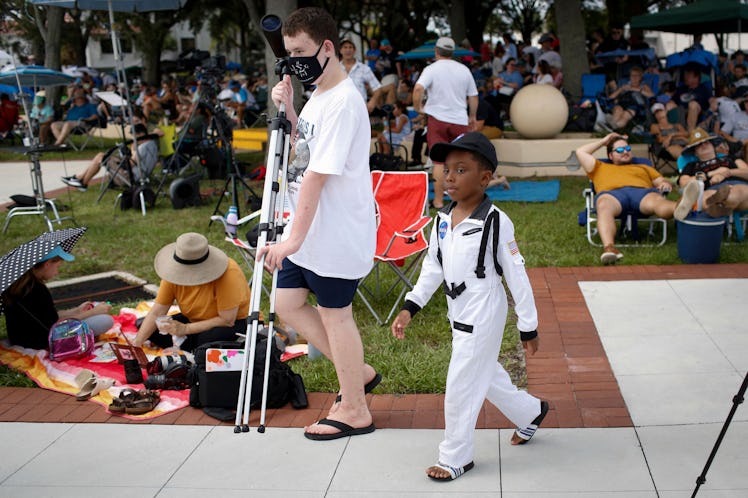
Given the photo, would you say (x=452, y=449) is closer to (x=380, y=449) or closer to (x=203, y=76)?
(x=380, y=449)

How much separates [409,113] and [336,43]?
12.3m

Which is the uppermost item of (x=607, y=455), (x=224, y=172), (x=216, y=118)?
(x=216, y=118)

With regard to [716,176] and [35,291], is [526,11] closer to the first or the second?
[716,176]

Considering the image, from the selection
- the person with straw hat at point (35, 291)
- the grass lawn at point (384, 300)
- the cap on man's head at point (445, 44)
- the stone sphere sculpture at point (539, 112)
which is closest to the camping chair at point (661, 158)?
the grass lawn at point (384, 300)

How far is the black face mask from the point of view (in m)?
3.69

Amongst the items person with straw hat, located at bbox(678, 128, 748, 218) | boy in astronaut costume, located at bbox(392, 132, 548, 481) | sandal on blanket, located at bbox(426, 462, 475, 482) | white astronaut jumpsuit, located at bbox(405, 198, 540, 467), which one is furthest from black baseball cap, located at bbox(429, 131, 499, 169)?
person with straw hat, located at bbox(678, 128, 748, 218)

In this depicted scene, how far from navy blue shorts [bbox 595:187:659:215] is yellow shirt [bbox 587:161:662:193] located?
65 millimetres

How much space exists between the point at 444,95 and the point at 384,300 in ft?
12.2

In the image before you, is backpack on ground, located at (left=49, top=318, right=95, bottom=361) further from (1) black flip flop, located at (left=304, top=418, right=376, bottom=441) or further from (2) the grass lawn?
(1) black flip flop, located at (left=304, top=418, right=376, bottom=441)

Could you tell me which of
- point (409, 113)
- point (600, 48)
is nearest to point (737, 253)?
point (409, 113)

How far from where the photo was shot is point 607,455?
12.4 ft

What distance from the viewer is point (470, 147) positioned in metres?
3.44

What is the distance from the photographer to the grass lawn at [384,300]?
16.6 feet

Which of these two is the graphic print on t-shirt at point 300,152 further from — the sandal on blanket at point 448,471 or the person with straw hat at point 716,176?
the person with straw hat at point 716,176
